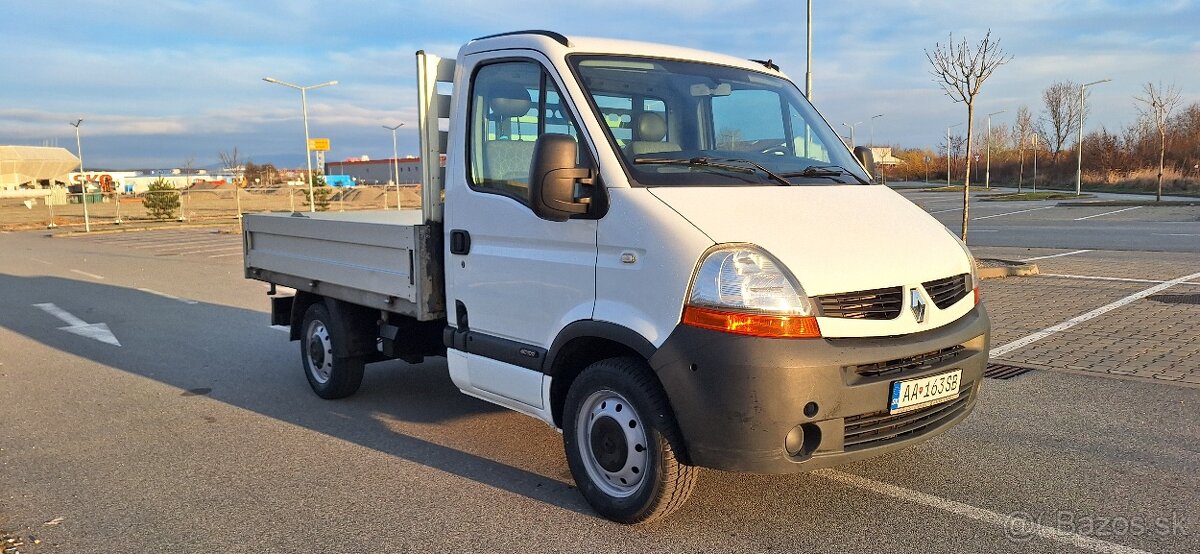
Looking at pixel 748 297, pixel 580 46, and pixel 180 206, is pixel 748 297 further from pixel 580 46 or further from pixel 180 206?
pixel 180 206

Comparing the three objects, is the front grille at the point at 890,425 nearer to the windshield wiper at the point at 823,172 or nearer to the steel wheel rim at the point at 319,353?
the windshield wiper at the point at 823,172

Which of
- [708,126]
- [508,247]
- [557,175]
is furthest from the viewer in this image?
[708,126]

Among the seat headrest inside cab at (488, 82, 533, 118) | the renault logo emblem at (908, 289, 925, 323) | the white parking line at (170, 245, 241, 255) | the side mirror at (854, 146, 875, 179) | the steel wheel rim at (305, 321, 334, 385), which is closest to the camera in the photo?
the renault logo emblem at (908, 289, 925, 323)

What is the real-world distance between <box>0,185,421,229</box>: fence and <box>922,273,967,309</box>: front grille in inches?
987

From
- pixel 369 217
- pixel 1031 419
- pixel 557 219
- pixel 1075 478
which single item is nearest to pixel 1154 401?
Answer: pixel 1031 419

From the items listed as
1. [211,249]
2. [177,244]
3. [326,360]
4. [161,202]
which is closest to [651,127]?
[326,360]

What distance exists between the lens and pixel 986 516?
155 inches

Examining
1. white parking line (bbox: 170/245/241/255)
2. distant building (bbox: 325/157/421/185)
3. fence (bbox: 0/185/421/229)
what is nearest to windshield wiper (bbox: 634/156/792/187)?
white parking line (bbox: 170/245/241/255)

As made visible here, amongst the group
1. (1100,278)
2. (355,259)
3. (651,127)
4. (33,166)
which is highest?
(33,166)

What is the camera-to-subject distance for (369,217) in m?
8.05

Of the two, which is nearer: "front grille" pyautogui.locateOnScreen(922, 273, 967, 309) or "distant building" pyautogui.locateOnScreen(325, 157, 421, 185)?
"front grille" pyautogui.locateOnScreen(922, 273, 967, 309)

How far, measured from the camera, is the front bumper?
132 inches

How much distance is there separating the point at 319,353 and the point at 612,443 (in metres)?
3.40

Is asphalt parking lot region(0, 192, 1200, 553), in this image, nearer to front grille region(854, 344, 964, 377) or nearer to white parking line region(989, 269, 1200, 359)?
white parking line region(989, 269, 1200, 359)
